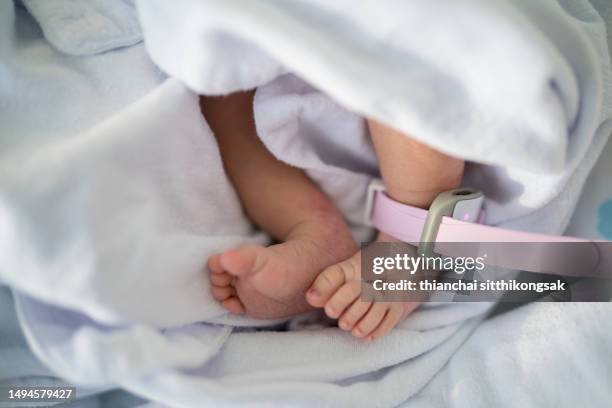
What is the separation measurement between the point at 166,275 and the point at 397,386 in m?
0.30

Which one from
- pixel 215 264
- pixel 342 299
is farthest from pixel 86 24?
pixel 342 299

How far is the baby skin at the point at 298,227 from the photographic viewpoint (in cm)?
59

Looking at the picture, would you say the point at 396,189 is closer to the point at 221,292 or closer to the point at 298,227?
the point at 298,227

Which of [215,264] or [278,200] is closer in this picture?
[215,264]

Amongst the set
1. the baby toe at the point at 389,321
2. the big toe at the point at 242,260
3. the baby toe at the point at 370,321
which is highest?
the big toe at the point at 242,260

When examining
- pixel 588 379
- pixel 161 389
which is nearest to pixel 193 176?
pixel 161 389

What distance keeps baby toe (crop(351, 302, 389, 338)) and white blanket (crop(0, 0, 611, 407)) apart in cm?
3

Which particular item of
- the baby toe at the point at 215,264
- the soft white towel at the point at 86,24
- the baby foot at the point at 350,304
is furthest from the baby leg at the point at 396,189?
the soft white towel at the point at 86,24

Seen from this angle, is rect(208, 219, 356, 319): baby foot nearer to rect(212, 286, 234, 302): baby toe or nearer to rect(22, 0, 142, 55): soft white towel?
rect(212, 286, 234, 302): baby toe

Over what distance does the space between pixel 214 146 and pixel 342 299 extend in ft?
0.74

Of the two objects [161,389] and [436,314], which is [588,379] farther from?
[161,389]

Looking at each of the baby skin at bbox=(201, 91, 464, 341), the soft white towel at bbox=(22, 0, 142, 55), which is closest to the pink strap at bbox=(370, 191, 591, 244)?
the baby skin at bbox=(201, 91, 464, 341)

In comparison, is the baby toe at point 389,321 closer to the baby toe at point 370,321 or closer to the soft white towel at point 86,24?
the baby toe at point 370,321

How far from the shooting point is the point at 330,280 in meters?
0.62
